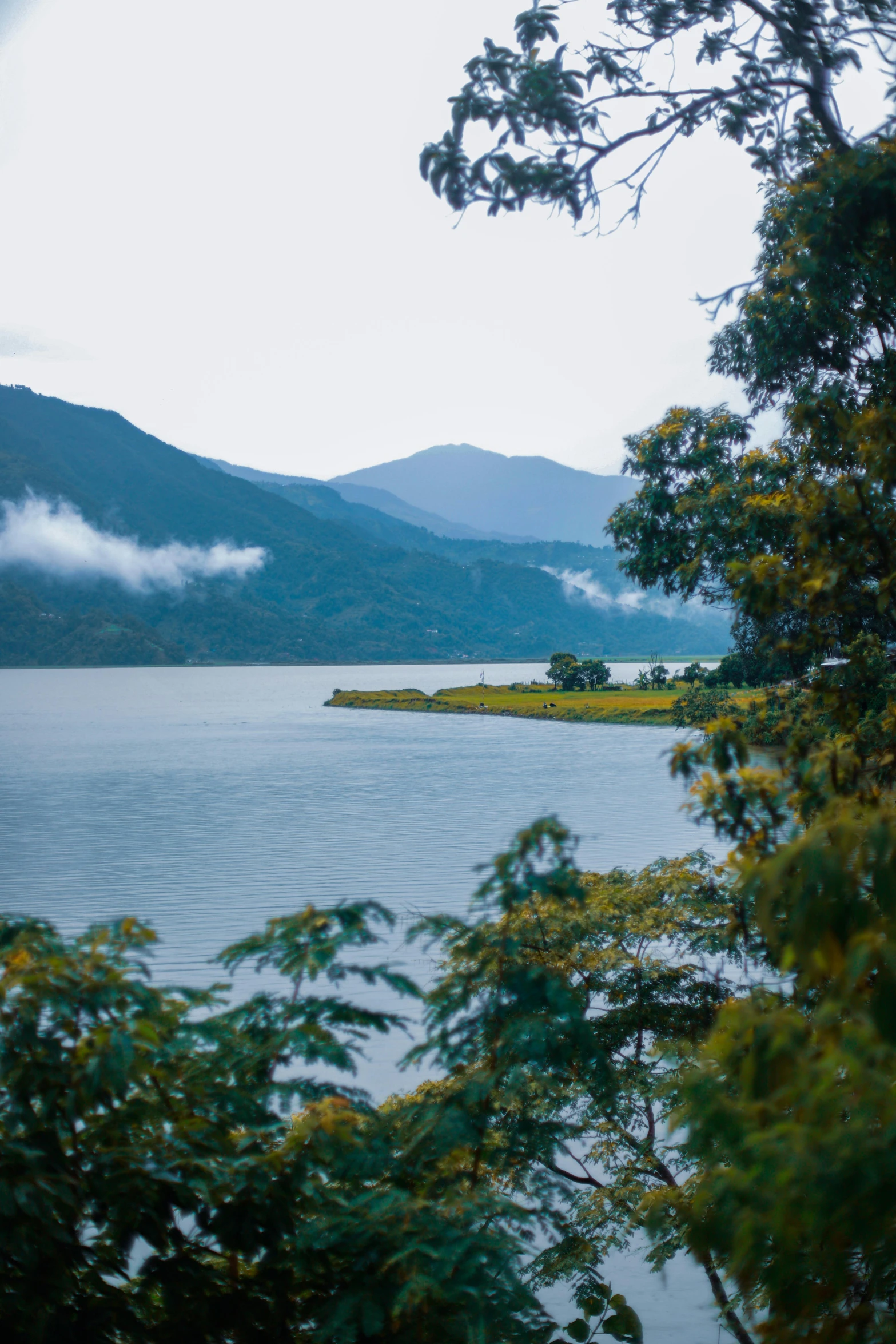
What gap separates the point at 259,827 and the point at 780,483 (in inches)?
712

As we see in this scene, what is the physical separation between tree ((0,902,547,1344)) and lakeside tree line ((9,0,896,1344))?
0.01 m

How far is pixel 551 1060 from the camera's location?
3.29 metres

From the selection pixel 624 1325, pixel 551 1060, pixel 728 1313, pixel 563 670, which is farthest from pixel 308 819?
pixel 563 670

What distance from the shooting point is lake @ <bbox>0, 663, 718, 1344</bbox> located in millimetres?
14998

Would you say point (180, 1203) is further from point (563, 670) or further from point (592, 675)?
point (563, 670)

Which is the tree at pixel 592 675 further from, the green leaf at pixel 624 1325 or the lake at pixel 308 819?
the green leaf at pixel 624 1325

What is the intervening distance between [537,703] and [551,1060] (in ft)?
217

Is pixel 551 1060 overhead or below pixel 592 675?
below

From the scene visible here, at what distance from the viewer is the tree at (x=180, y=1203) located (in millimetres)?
2689

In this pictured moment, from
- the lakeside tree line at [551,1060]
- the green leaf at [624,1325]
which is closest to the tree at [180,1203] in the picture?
the lakeside tree line at [551,1060]

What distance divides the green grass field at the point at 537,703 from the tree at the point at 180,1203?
165ft

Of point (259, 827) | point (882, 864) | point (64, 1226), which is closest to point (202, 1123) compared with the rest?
point (64, 1226)

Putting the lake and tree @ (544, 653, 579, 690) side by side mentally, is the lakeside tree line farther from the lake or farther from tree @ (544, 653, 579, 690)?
tree @ (544, 653, 579, 690)

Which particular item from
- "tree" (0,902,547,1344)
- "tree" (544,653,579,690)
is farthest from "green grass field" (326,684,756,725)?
"tree" (0,902,547,1344)
